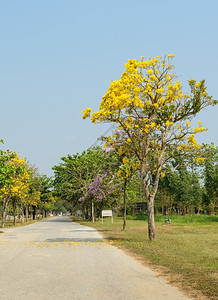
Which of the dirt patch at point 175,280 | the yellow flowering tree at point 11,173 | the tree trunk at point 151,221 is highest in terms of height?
the yellow flowering tree at point 11,173

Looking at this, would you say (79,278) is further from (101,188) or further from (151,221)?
(101,188)

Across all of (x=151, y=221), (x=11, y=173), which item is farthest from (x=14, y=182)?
(x=151, y=221)

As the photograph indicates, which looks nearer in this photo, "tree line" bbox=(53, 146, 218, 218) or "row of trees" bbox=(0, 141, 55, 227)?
"row of trees" bbox=(0, 141, 55, 227)

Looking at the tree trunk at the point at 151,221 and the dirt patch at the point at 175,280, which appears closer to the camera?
the dirt patch at the point at 175,280

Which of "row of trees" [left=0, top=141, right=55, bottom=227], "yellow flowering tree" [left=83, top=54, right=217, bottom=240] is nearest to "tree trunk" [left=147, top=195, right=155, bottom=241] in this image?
"yellow flowering tree" [left=83, top=54, right=217, bottom=240]

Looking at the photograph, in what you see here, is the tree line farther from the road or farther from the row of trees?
the road

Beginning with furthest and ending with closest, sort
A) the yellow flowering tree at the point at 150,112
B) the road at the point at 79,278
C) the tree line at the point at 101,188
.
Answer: the tree line at the point at 101,188 < the yellow flowering tree at the point at 150,112 < the road at the point at 79,278

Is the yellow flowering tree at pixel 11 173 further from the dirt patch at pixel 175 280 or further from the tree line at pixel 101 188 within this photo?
the dirt patch at pixel 175 280

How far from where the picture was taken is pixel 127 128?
2084 cm

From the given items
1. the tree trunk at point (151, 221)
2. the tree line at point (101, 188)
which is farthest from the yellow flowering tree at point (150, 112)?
the tree line at point (101, 188)

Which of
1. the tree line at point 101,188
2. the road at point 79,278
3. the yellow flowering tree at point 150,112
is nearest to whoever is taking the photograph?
the road at point 79,278

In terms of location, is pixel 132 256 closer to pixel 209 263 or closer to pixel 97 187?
pixel 209 263

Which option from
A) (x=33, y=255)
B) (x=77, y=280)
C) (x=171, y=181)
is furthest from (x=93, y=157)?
(x=77, y=280)

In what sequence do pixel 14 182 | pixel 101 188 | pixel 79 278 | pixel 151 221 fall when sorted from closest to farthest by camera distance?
pixel 79 278
pixel 151 221
pixel 14 182
pixel 101 188
